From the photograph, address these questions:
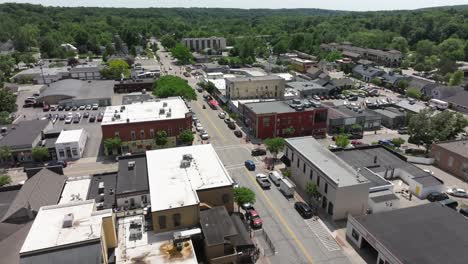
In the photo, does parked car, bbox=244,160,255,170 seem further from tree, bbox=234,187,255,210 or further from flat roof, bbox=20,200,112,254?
flat roof, bbox=20,200,112,254

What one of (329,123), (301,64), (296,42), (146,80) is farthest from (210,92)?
(296,42)

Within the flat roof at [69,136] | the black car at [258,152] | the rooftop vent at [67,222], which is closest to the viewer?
the rooftop vent at [67,222]

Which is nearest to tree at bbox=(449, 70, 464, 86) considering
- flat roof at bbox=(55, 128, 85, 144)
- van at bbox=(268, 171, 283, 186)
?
van at bbox=(268, 171, 283, 186)

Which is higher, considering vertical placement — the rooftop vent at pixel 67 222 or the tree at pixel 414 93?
the rooftop vent at pixel 67 222

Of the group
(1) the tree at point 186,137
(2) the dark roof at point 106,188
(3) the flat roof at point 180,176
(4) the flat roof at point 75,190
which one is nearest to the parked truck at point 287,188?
(3) the flat roof at point 180,176

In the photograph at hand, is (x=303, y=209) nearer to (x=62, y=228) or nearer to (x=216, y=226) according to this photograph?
(x=216, y=226)

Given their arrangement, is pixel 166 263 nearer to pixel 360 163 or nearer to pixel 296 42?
pixel 360 163

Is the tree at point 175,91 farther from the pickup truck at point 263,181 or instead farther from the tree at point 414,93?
the tree at point 414,93

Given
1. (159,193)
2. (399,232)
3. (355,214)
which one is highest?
(159,193)
